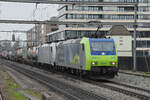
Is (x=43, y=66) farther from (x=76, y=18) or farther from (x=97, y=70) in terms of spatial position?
(x=76, y=18)

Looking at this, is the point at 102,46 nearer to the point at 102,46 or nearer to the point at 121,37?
the point at 102,46

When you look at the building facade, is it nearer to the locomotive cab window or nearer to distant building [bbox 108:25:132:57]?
distant building [bbox 108:25:132:57]

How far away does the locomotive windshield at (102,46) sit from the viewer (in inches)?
820

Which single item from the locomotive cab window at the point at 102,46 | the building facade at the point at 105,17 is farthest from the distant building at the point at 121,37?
the locomotive cab window at the point at 102,46

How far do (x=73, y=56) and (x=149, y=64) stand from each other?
30.2 feet

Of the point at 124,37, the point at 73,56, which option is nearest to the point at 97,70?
the point at 73,56

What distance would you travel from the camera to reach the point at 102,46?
21.0m

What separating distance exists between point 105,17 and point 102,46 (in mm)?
67136

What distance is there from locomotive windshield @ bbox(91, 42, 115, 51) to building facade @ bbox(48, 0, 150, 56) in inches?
2376

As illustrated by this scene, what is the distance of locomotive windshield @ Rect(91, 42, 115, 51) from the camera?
20.8m

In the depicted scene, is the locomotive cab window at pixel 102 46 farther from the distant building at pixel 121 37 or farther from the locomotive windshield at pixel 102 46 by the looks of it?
the distant building at pixel 121 37

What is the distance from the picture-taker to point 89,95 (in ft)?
44.6

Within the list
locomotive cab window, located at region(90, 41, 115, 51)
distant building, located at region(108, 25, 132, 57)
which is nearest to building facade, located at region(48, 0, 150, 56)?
distant building, located at region(108, 25, 132, 57)

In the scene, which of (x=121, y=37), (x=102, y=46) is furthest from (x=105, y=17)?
(x=102, y=46)
